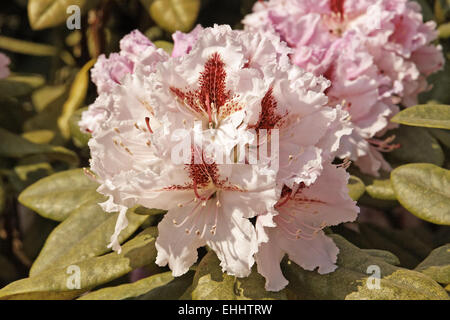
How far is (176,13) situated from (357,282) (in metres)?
0.97

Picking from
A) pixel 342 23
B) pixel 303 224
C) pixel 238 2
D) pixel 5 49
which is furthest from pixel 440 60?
pixel 5 49

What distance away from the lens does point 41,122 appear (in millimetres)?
1832

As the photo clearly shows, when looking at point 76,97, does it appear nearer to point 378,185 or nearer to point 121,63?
point 121,63

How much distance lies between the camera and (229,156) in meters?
0.90

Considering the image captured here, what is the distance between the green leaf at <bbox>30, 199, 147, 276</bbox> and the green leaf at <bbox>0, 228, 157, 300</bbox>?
0.16 ft

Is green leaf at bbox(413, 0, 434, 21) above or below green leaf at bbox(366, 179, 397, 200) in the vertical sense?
above

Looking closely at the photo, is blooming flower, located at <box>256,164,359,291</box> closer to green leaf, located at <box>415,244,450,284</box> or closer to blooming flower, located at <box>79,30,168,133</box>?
green leaf, located at <box>415,244,450,284</box>

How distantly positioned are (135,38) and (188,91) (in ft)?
0.87

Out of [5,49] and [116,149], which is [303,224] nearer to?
[116,149]

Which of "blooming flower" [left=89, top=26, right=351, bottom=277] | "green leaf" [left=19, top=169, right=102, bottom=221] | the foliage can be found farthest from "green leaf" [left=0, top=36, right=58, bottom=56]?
"blooming flower" [left=89, top=26, right=351, bottom=277]

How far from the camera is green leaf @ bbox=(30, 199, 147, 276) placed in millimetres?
1087

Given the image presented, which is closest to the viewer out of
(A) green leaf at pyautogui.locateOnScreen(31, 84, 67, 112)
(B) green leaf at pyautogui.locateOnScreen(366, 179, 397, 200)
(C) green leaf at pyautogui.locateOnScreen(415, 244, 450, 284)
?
(C) green leaf at pyautogui.locateOnScreen(415, 244, 450, 284)

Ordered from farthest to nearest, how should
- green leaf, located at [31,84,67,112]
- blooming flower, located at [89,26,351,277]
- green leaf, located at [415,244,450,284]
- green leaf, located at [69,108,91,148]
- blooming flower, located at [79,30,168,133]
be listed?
green leaf, located at [31,84,67,112]
green leaf, located at [69,108,91,148]
blooming flower, located at [79,30,168,133]
green leaf, located at [415,244,450,284]
blooming flower, located at [89,26,351,277]

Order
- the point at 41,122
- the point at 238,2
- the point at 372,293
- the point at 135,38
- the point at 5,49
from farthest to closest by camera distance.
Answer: the point at 5,49 < the point at 238,2 < the point at 41,122 < the point at 135,38 < the point at 372,293
